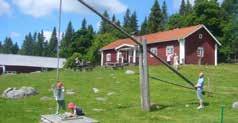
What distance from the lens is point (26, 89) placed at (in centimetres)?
3102

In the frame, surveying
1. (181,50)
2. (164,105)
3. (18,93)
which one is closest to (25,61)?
(181,50)

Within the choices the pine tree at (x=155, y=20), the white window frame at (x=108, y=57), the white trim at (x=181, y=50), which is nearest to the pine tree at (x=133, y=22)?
the pine tree at (x=155, y=20)

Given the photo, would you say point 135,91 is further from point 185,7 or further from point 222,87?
point 185,7

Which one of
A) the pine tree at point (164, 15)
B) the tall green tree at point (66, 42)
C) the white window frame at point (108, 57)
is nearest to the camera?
the white window frame at point (108, 57)

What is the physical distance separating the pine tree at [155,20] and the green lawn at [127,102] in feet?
223

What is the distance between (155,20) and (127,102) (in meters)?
85.0

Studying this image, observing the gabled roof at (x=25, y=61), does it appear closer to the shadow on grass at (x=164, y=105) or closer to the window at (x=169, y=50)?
the window at (x=169, y=50)

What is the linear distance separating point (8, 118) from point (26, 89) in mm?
8982

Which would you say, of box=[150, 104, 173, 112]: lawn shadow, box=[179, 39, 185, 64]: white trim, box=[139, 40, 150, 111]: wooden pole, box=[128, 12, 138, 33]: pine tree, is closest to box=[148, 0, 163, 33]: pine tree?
box=[128, 12, 138, 33]: pine tree

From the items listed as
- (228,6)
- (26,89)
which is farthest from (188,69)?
(228,6)

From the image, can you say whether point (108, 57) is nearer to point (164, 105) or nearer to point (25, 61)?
point (25, 61)

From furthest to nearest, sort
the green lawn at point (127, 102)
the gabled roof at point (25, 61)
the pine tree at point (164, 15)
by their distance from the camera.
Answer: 1. the pine tree at point (164, 15)
2. the gabled roof at point (25, 61)
3. the green lawn at point (127, 102)

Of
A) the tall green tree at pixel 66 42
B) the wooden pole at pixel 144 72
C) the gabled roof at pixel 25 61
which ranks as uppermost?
the tall green tree at pixel 66 42

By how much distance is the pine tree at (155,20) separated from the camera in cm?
10969
